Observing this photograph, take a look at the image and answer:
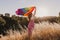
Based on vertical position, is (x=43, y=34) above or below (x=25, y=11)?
below

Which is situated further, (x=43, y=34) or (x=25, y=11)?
(x=43, y=34)

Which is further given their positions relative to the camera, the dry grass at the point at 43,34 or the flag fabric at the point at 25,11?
the flag fabric at the point at 25,11

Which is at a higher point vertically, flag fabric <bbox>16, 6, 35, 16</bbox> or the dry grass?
flag fabric <bbox>16, 6, 35, 16</bbox>

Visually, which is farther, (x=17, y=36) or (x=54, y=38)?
(x=17, y=36)

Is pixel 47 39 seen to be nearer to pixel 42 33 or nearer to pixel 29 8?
pixel 42 33

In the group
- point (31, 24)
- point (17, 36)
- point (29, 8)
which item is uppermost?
point (29, 8)

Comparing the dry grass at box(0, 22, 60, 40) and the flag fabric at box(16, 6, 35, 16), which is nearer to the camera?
the dry grass at box(0, 22, 60, 40)

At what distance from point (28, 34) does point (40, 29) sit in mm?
785

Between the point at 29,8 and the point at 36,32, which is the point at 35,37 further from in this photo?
the point at 29,8

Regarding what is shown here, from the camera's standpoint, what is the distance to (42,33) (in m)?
8.45

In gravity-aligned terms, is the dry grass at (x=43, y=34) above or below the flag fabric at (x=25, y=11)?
below

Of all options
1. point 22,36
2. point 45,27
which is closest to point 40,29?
point 45,27

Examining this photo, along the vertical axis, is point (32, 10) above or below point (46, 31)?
above

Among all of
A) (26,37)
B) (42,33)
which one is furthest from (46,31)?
(26,37)
